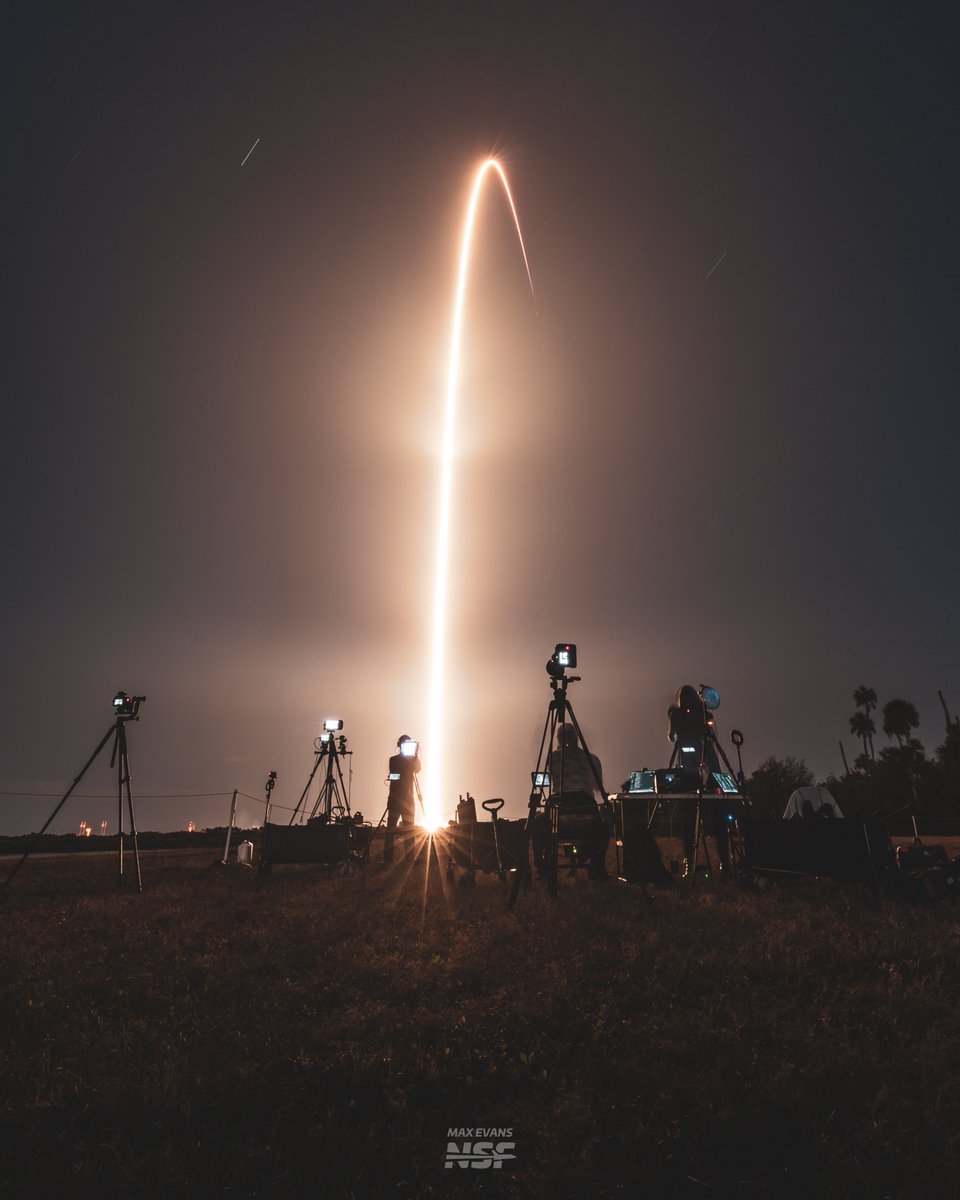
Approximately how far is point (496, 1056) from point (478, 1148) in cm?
82

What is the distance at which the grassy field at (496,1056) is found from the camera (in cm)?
293

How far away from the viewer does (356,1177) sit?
289cm

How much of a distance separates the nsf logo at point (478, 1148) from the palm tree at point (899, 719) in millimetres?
72146

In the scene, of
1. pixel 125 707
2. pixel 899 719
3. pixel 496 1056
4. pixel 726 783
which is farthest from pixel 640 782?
pixel 899 719

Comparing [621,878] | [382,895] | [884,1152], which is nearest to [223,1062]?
[884,1152]

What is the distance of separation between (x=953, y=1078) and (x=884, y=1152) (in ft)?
3.04

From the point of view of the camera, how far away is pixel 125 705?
33.4 feet

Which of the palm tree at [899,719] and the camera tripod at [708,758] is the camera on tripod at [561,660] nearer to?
Answer: the camera tripod at [708,758]

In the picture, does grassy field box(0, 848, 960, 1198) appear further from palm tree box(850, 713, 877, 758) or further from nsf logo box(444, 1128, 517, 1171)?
palm tree box(850, 713, 877, 758)

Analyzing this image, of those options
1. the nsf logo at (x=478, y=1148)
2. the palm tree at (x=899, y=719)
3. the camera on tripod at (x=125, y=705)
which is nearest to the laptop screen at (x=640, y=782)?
the nsf logo at (x=478, y=1148)

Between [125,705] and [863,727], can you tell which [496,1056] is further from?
[863,727]

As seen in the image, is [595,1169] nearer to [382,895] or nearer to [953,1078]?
[953,1078]

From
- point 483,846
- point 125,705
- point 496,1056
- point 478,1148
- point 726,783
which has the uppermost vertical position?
point 125,705

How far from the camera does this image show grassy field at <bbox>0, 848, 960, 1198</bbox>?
293 cm
